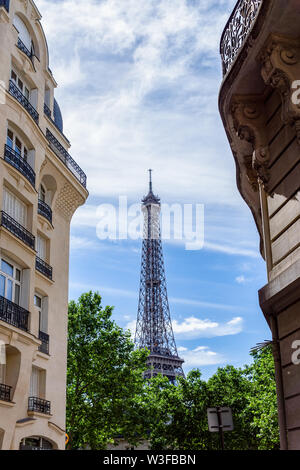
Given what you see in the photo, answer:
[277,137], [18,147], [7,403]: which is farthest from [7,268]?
[277,137]

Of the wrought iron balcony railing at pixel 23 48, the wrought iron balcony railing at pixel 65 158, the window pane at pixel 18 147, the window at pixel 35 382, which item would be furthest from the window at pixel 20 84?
the window at pixel 35 382

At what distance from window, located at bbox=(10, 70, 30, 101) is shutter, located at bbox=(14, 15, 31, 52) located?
6.18 feet

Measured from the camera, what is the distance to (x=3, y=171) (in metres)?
20.1

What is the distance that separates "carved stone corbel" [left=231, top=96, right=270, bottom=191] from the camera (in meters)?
8.94

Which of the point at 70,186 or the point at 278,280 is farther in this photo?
Answer: the point at 70,186

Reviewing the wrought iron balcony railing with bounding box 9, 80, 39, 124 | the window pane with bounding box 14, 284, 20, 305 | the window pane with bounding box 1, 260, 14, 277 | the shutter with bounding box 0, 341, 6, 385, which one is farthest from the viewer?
the wrought iron balcony railing with bounding box 9, 80, 39, 124

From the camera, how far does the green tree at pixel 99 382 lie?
3562 cm

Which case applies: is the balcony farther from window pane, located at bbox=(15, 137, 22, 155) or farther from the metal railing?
the metal railing

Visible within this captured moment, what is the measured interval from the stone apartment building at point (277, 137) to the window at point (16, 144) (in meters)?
13.6

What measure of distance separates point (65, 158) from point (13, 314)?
1089 centimetres

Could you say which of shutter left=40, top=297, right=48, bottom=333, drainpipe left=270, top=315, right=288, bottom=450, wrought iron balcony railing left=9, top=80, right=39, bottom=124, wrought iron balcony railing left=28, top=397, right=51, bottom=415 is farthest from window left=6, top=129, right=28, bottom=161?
drainpipe left=270, top=315, right=288, bottom=450
